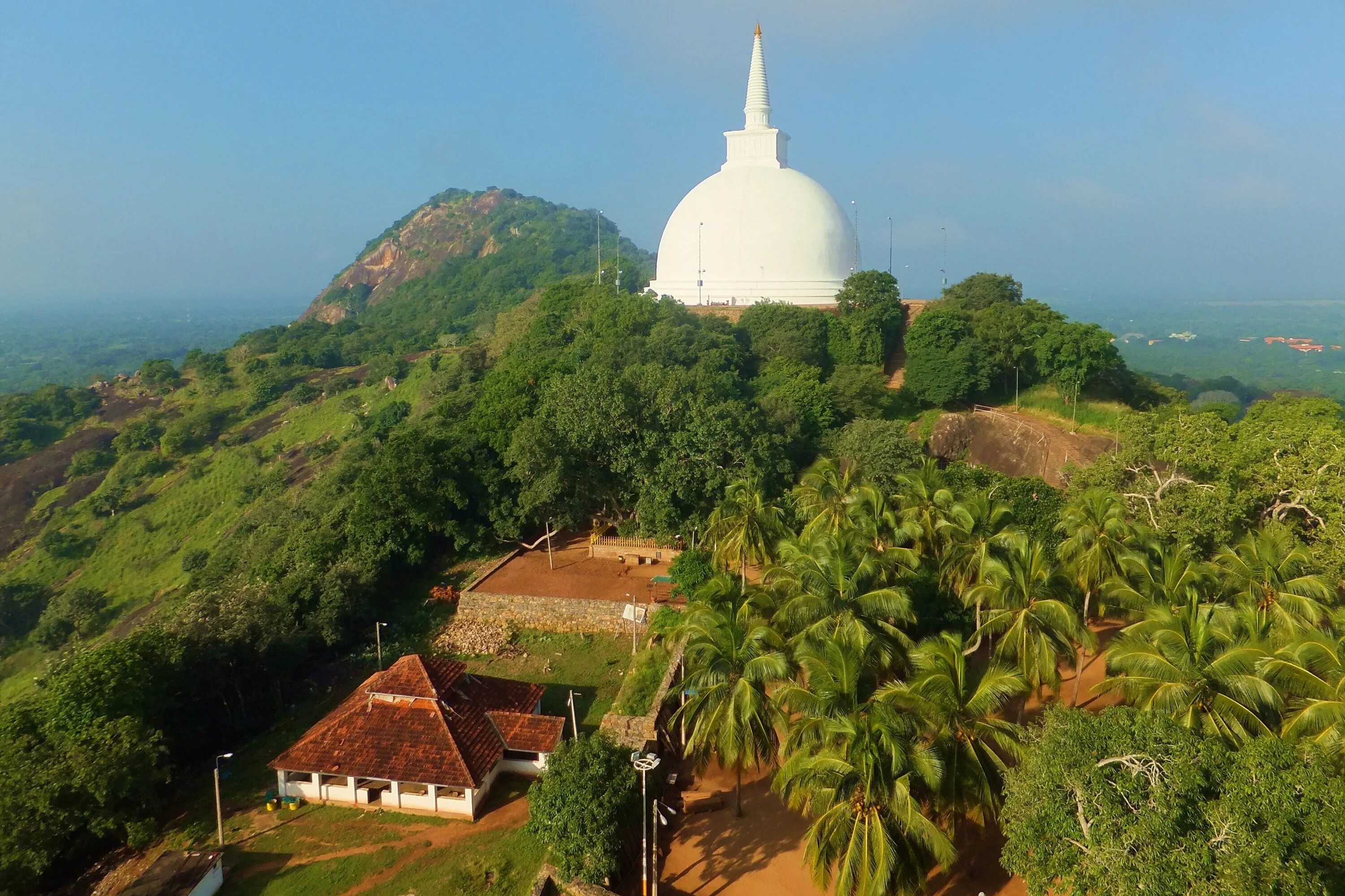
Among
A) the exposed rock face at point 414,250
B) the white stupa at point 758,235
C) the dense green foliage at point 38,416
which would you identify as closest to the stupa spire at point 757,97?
the white stupa at point 758,235

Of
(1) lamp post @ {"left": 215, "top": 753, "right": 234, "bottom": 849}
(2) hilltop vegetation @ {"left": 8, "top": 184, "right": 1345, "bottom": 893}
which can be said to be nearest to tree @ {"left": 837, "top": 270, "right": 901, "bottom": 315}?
(2) hilltop vegetation @ {"left": 8, "top": 184, "right": 1345, "bottom": 893}

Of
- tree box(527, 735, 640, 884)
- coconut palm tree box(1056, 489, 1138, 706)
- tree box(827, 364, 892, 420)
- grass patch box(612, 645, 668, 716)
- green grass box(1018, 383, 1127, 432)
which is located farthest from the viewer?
tree box(827, 364, 892, 420)

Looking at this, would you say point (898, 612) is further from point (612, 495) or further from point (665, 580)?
point (612, 495)

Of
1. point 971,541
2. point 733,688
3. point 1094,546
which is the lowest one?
point 733,688

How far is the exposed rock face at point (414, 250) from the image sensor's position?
128 metres

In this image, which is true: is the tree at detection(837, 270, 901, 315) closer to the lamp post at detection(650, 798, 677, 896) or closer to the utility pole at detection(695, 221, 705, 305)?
the utility pole at detection(695, 221, 705, 305)

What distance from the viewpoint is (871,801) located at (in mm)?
11055

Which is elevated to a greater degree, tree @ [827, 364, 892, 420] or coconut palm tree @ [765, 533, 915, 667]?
tree @ [827, 364, 892, 420]

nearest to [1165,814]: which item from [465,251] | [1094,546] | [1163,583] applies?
[1163,583]

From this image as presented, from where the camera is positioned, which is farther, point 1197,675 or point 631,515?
point 631,515

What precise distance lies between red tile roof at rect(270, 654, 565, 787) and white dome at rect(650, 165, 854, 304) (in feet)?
94.0

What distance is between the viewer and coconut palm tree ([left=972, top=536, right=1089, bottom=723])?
1474 cm

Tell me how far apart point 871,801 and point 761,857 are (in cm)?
360

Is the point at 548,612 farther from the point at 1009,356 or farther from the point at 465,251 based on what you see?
the point at 465,251
